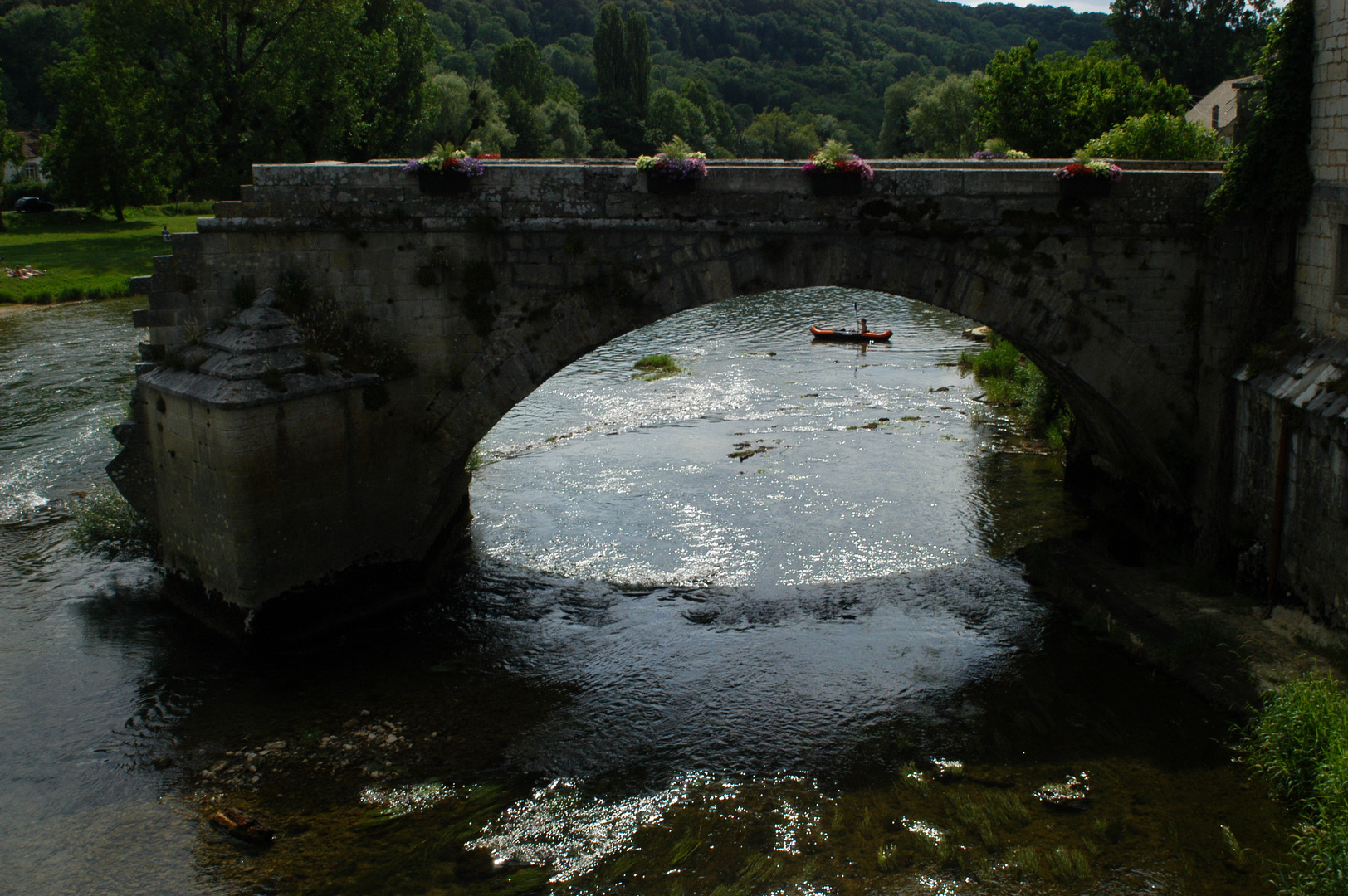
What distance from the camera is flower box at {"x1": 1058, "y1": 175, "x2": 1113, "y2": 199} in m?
11.9

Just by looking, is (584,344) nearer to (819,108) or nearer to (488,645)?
(488,645)

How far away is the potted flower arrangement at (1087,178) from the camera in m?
11.9

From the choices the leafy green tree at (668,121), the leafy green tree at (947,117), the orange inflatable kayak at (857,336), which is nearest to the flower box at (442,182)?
the orange inflatable kayak at (857,336)

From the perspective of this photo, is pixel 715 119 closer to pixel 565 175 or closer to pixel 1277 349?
pixel 565 175

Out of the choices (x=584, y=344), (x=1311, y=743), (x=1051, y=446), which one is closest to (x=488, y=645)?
(x=584, y=344)

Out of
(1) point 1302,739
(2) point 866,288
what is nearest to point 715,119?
(2) point 866,288

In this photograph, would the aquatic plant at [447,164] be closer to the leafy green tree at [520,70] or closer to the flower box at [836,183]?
the flower box at [836,183]

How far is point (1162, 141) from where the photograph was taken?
54.9 ft

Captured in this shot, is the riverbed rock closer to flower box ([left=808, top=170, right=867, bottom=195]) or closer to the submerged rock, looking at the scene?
the submerged rock

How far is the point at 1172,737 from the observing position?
9867 millimetres

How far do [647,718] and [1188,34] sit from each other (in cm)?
5457

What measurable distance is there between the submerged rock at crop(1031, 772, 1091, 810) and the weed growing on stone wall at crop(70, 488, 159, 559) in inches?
474

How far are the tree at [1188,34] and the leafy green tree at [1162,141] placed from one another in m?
39.8

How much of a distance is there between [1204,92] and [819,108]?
205ft
